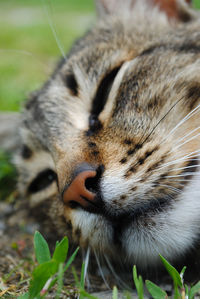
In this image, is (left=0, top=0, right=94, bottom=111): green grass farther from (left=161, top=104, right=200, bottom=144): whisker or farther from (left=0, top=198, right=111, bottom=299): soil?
(left=161, top=104, right=200, bottom=144): whisker

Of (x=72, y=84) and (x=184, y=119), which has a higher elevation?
(x=72, y=84)

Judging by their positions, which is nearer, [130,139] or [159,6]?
[130,139]

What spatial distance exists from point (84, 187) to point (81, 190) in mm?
20

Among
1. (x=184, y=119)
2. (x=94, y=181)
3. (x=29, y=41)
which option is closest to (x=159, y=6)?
(x=184, y=119)

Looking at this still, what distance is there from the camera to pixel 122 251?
6.68ft

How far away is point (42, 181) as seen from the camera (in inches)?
112

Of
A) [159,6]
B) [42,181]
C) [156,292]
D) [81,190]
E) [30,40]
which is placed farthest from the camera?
[30,40]

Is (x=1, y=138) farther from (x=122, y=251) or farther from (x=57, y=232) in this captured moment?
(x=122, y=251)

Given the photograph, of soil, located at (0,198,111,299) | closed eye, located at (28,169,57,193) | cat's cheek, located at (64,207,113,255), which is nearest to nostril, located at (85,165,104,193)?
cat's cheek, located at (64,207,113,255)

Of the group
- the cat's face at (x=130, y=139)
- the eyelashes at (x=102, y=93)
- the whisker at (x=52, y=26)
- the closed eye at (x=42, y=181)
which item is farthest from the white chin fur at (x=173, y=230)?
the whisker at (x=52, y=26)

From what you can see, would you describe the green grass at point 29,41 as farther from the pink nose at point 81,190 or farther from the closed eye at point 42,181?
the pink nose at point 81,190

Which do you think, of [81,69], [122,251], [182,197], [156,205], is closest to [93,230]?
[122,251]

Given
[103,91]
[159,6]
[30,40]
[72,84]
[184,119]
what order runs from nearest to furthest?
[184,119] → [103,91] → [72,84] → [159,6] → [30,40]

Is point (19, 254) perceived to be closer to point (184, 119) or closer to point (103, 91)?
point (103, 91)
